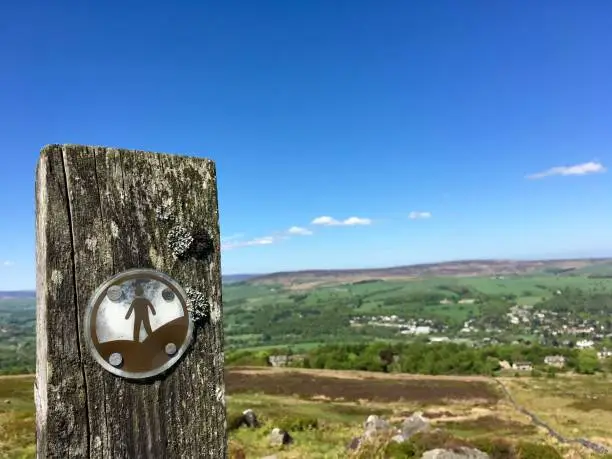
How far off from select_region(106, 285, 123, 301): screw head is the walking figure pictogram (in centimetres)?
5

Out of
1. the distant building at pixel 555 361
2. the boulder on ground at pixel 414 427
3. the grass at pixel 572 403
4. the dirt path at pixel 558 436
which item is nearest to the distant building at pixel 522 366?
the distant building at pixel 555 361

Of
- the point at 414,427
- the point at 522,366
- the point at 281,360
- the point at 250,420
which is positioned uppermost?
the point at 414,427

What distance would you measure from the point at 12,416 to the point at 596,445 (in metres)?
24.1

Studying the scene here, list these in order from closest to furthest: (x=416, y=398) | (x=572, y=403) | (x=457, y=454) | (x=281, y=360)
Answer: (x=457, y=454) < (x=572, y=403) < (x=416, y=398) < (x=281, y=360)

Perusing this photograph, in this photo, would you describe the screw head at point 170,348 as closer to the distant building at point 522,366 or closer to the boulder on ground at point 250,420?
the boulder on ground at point 250,420

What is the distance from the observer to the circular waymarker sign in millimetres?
1501

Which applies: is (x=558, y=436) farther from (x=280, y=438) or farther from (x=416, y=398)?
(x=416, y=398)

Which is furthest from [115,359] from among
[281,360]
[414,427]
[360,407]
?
[281,360]

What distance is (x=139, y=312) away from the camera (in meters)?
1.55

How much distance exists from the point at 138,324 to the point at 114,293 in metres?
0.12

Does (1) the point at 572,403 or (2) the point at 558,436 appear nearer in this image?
(2) the point at 558,436

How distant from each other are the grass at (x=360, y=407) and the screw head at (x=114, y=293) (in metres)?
13.0

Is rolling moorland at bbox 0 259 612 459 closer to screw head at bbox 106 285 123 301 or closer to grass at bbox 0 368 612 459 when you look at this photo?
grass at bbox 0 368 612 459

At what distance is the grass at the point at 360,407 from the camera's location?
17.4 meters
